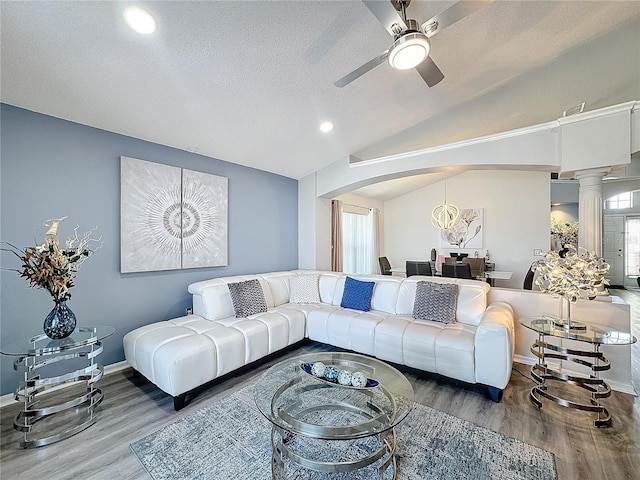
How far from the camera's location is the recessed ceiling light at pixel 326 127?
11.6ft

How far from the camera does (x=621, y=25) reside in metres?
2.60

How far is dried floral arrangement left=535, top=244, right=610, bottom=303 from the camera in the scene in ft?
7.49

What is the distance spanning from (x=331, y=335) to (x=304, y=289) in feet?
2.96

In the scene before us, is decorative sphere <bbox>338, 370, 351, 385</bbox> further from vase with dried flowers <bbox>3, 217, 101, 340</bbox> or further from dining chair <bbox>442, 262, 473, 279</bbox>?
dining chair <bbox>442, 262, 473, 279</bbox>

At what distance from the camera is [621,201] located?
8.34 metres

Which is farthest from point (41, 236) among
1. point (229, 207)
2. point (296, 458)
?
point (296, 458)

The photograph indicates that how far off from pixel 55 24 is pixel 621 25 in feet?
15.5

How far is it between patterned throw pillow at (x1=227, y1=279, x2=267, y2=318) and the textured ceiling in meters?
1.84

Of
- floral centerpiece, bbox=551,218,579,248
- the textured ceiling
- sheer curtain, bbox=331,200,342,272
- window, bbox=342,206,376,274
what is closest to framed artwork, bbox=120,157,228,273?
the textured ceiling

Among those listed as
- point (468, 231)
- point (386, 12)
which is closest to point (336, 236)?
point (468, 231)

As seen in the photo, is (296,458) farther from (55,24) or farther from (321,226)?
(321,226)

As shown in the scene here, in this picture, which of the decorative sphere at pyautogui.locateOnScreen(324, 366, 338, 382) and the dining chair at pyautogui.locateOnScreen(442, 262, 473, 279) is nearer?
the decorative sphere at pyautogui.locateOnScreen(324, 366, 338, 382)

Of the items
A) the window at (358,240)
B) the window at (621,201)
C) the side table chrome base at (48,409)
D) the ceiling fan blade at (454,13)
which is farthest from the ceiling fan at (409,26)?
the window at (621,201)

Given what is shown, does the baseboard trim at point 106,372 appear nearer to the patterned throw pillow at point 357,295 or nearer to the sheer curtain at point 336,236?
the patterned throw pillow at point 357,295
